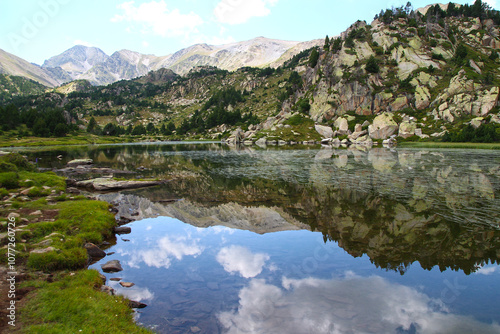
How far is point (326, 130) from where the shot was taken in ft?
445

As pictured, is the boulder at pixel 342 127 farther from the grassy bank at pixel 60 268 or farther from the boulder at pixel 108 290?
the boulder at pixel 108 290

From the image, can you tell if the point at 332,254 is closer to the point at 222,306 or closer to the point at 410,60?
the point at 222,306

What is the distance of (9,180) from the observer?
27125 millimetres

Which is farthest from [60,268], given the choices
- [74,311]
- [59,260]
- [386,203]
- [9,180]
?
[386,203]

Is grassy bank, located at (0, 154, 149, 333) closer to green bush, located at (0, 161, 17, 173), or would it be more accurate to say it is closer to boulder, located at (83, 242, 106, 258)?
boulder, located at (83, 242, 106, 258)

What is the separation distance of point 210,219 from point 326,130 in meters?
124

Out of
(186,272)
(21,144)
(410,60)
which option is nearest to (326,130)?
(410,60)

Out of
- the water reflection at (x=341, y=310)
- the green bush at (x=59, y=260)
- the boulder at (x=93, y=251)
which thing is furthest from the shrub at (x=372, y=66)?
the green bush at (x=59, y=260)

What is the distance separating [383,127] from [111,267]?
128 metres

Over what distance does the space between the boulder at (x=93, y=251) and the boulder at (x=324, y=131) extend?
130803mm

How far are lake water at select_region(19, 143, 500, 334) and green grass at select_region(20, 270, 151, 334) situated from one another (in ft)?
3.19

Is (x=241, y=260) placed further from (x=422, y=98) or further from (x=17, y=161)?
(x=422, y=98)

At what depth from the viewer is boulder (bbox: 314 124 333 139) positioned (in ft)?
440

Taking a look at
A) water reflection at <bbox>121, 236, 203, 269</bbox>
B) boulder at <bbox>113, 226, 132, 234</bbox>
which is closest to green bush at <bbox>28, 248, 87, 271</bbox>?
water reflection at <bbox>121, 236, 203, 269</bbox>
